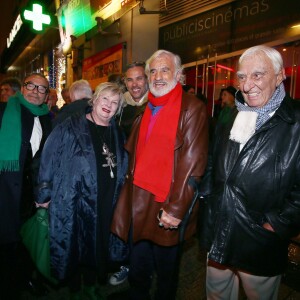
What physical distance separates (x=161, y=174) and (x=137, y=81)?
1.42 metres

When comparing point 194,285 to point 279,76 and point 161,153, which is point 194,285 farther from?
point 279,76

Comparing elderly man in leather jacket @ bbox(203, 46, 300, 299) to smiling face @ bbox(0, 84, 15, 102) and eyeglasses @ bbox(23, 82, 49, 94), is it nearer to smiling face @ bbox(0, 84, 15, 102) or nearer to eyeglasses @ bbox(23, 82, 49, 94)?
eyeglasses @ bbox(23, 82, 49, 94)

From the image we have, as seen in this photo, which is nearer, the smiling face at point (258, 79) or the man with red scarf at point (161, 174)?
the smiling face at point (258, 79)

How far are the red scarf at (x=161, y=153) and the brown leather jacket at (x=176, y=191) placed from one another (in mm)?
48

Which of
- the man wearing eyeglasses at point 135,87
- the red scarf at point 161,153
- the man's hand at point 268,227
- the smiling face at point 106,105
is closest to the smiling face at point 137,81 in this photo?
the man wearing eyeglasses at point 135,87

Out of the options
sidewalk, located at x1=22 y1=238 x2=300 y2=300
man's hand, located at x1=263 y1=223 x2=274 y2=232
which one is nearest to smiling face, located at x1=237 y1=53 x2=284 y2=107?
man's hand, located at x1=263 y1=223 x2=274 y2=232

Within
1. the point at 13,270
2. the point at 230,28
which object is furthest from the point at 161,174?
the point at 230,28

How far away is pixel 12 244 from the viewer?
3.04m

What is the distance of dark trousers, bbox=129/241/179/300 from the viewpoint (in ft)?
7.96

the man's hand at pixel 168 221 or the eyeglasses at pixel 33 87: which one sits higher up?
the eyeglasses at pixel 33 87

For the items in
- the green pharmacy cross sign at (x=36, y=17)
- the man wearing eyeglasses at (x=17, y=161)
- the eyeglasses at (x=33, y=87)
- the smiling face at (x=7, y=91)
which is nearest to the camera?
the man wearing eyeglasses at (x=17, y=161)

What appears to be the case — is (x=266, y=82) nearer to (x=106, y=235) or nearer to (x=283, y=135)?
(x=283, y=135)

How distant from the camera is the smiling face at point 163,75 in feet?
7.88

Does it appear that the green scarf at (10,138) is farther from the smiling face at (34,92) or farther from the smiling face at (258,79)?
the smiling face at (258,79)
